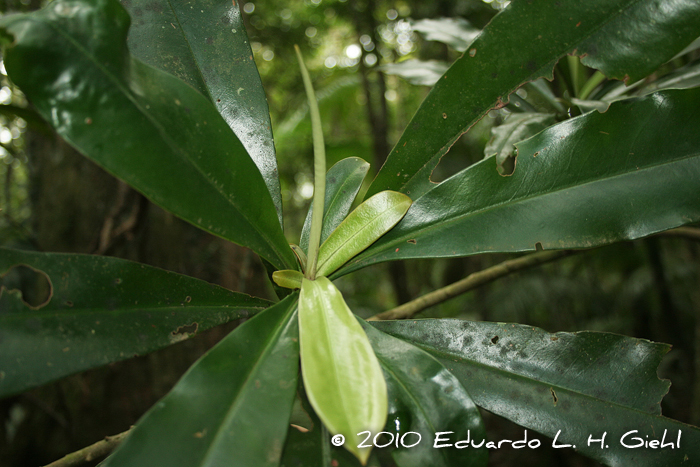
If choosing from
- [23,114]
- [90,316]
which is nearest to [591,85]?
[90,316]

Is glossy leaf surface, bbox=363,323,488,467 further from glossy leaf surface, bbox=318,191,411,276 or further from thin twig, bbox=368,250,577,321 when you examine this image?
thin twig, bbox=368,250,577,321

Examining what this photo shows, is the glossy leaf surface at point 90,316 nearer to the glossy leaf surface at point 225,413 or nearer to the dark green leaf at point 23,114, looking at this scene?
the glossy leaf surface at point 225,413

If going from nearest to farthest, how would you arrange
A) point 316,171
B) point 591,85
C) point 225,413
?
point 225,413 → point 316,171 → point 591,85

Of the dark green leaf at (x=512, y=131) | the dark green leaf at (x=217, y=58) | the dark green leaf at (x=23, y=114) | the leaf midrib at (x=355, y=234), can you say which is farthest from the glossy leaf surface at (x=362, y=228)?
the dark green leaf at (x=23, y=114)

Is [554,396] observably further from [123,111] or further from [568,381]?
[123,111]

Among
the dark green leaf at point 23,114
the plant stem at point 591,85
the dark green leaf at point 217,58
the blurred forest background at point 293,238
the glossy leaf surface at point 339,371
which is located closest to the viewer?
the glossy leaf surface at point 339,371
